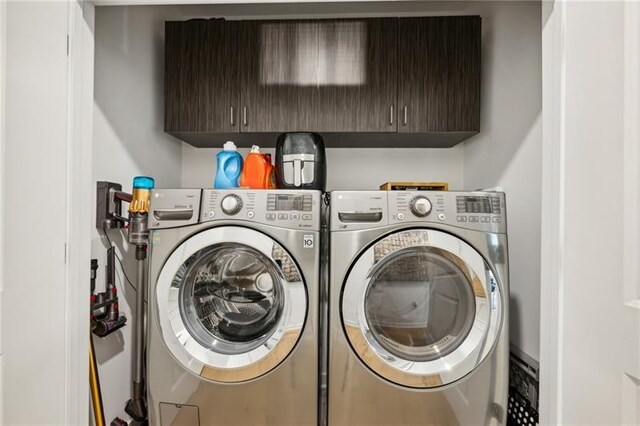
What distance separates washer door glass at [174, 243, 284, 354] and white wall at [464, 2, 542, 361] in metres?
1.08

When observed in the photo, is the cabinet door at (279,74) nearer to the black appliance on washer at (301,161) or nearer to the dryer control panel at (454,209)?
the black appliance on washer at (301,161)

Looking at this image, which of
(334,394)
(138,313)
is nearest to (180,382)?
(138,313)

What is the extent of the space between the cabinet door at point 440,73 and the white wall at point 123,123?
1338 mm

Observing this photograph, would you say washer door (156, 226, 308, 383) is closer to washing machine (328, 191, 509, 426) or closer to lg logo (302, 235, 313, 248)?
lg logo (302, 235, 313, 248)

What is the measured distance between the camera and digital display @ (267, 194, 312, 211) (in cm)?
139

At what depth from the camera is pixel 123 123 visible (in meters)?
1.64

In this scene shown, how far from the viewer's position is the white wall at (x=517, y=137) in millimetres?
1471

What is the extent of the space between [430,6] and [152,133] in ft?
5.71

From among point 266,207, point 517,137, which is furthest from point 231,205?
point 517,137

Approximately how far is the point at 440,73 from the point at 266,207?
1.14 m

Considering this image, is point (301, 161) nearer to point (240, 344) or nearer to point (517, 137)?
point (240, 344)

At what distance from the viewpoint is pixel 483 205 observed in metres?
1.36
